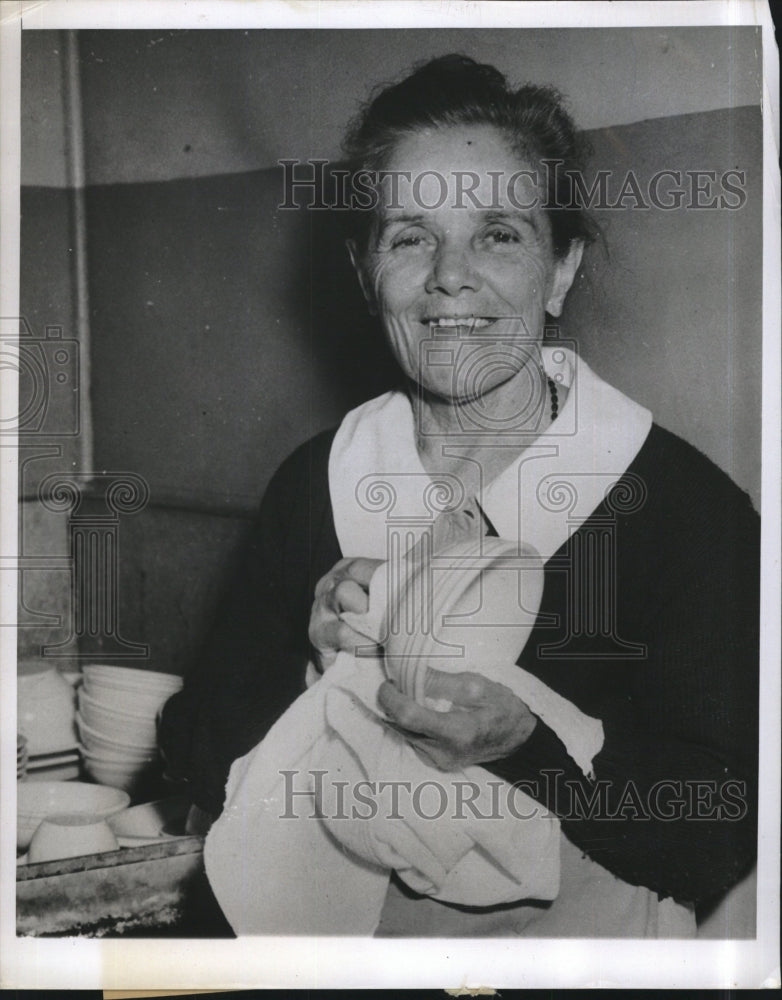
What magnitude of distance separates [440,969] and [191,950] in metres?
0.52

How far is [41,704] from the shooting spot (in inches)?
90.8

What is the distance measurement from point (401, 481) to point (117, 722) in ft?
2.58

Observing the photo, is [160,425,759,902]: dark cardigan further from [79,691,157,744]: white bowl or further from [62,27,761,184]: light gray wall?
[62,27,761,184]: light gray wall

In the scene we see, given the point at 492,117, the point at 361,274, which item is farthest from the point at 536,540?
the point at 492,117

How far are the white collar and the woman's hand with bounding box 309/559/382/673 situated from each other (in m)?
0.04

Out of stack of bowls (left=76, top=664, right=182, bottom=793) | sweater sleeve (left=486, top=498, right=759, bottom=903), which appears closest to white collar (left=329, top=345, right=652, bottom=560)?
sweater sleeve (left=486, top=498, right=759, bottom=903)

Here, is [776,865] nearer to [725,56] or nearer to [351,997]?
[351,997]

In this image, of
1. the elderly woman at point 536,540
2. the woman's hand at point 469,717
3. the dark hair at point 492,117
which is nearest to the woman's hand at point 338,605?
the elderly woman at point 536,540

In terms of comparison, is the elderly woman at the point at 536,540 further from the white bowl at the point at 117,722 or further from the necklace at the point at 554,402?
the white bowl at the point at 117,722

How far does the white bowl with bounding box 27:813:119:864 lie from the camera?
225 centimetres

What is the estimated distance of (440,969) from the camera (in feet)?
7.38

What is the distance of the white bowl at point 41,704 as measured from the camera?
2303 millimetres

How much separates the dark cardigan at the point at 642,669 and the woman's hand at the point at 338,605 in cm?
2

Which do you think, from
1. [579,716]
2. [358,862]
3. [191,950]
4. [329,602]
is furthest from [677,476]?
[191,950]
